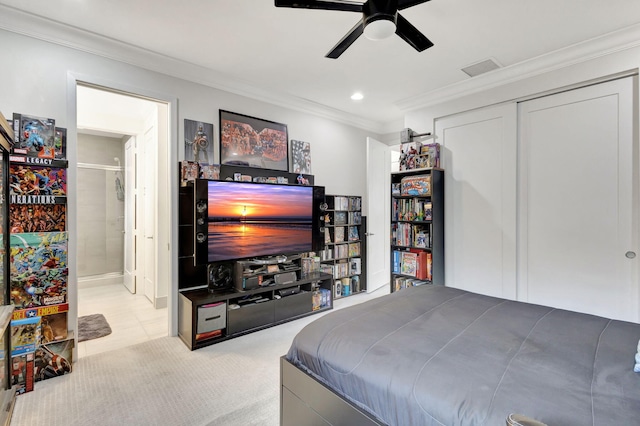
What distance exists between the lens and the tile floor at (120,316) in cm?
294

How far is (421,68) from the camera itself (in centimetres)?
309

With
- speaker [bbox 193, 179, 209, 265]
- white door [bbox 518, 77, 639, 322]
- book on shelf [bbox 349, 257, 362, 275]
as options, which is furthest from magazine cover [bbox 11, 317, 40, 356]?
white door [bbox 518, 77, 639, 322]

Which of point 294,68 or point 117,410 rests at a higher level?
point 294,68

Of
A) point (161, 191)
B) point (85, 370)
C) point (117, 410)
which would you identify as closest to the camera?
point (117, 410)

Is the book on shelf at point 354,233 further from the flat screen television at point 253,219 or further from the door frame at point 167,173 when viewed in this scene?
the door frame at point 167,173

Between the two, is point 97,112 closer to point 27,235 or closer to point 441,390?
point 27,235

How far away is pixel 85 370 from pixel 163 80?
2622 mm

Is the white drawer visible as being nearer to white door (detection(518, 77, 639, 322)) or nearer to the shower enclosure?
white door (detection(518, 77, 639, 322))

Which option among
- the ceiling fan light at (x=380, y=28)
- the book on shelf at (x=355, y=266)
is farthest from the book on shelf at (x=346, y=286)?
the ceiling fan light at (x=380, y=28)

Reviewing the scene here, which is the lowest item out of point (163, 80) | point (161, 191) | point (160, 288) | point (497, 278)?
point (160, 288)

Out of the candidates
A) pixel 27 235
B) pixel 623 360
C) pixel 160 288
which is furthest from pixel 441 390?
pixel 160 288

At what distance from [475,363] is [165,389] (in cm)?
208

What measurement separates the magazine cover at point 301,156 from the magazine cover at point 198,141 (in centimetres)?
108

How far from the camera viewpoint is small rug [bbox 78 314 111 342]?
3094 mm
